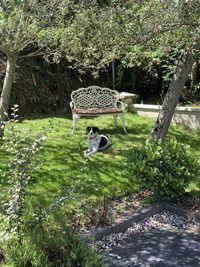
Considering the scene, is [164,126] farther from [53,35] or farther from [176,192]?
[53,35]

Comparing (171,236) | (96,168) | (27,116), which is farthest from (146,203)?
(27,116)

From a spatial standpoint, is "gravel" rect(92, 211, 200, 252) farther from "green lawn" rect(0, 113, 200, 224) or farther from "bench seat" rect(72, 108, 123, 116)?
"bench seat" rect(72, 108, 123, 116)

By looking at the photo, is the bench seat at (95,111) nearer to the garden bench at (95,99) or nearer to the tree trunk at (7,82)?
the garden bench at (95,99)

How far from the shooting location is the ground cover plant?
496 centimetres

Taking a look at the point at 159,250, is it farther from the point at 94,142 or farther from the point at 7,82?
the point at 7,82

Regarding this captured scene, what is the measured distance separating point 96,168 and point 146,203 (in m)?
1.68

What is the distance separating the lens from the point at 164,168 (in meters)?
6.02

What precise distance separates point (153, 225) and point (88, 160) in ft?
8.54

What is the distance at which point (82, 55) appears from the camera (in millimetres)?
8438

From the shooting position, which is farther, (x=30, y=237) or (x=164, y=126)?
(x=164, y=126)

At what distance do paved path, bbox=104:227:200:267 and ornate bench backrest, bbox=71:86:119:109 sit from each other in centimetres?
609

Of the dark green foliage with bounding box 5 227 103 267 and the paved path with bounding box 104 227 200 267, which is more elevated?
the dark green foliage with bounding box 5 227 103 267

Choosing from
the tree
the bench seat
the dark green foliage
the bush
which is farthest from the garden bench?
the dark green foliage

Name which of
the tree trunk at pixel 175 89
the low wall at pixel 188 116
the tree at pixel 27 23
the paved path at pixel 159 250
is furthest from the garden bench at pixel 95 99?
the paved path at pixel 159 250
